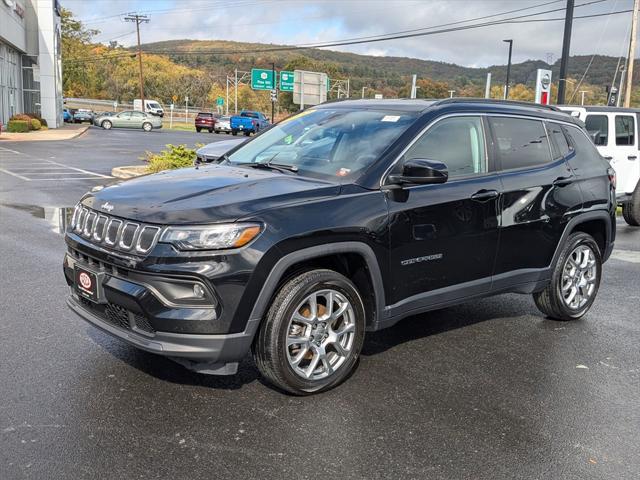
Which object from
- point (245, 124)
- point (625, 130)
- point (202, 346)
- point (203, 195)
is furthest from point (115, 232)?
point (245, 124)

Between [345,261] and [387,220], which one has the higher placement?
[387,220]

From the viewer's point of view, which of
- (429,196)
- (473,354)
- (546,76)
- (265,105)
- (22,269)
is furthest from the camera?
(265,105)

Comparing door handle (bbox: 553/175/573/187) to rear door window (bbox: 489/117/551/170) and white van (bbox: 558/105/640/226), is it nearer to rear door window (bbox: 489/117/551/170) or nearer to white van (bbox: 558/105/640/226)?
rear door window (bbox: 489/117/551/170)

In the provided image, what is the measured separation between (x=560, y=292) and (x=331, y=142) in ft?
8.67

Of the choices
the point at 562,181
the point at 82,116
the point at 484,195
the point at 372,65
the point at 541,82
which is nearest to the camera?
the point at 484,195

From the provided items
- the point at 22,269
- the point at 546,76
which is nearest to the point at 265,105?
the point at 546,76

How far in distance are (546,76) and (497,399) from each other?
57.6 feet

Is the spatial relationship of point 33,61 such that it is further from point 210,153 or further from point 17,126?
point 210,153

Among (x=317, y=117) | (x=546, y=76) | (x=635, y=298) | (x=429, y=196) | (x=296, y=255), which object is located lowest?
(x=635, y=298)

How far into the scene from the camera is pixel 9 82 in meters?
40.2

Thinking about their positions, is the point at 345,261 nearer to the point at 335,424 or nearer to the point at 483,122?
the point at 335,424

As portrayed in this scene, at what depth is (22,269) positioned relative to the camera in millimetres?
6930

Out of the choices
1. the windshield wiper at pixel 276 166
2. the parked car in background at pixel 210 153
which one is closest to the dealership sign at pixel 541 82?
the parked car in background at pixel 210 153

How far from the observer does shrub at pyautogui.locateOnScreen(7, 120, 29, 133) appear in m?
35.1
